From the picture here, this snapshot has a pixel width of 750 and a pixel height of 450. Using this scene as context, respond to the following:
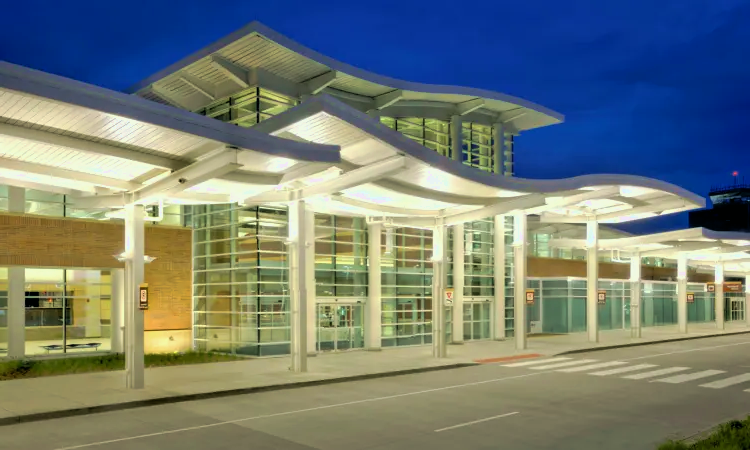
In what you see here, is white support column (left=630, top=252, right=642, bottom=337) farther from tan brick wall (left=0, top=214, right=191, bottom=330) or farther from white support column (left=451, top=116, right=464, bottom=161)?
tan brick wall (left=0, top=214, right=191, bottom=330)

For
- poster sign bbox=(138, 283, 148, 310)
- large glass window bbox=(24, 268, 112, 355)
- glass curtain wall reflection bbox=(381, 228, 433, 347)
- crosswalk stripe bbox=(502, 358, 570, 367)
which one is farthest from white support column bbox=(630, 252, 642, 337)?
poster sign bbox=(138, 283, 148, 310)

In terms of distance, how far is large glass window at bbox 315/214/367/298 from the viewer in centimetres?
2838

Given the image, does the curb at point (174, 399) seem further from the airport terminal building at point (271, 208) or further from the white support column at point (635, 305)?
the white support column at point (635, 305)

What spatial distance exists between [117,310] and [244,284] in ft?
16.7

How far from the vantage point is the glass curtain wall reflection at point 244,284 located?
→ 26.3 metres

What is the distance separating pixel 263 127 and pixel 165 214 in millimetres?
13468

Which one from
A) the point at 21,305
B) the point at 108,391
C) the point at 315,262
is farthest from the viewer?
the point at 315,262

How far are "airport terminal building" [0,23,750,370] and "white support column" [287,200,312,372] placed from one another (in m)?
0.06

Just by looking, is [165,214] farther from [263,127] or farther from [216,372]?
[263,127]

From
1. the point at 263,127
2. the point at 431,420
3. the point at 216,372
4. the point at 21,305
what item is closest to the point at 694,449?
the point at 431,420

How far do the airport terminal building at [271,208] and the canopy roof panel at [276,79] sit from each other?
0.29 feet

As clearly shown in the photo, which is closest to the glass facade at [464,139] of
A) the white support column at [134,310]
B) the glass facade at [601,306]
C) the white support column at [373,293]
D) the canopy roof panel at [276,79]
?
the canopy roof panel at [276,79]

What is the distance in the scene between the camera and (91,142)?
15.3 meters

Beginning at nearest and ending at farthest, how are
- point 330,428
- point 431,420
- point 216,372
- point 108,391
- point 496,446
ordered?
point 496,446, point 330,428, point 431,420, point 108,391, point 216,372
